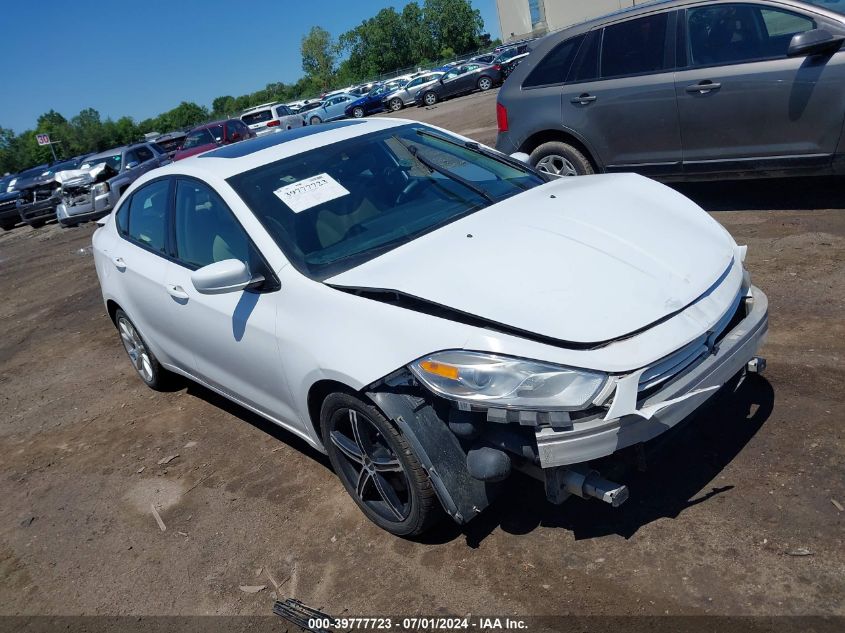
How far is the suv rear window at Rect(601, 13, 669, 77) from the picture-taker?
643cm

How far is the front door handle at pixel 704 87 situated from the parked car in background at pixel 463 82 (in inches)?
1214

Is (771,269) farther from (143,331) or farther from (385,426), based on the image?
(143,331)

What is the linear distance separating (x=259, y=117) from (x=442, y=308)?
28975 mm

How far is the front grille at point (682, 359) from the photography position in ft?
8.62

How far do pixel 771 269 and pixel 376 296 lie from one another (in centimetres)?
350

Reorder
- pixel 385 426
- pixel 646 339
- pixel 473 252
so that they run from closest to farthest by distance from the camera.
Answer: pixel 646 339 → pixel 385 426 → pixel 473 252

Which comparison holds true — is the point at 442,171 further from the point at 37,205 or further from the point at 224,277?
the point at 37,205

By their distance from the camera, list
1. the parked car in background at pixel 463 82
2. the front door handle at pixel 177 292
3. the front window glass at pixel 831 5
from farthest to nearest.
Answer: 1. the parked car in background at pixel 463 82
2. the front window glass at pixel 831 5
3. the front door handle at pixel 177 292

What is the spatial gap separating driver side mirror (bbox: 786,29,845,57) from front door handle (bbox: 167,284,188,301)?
4744 millimetres

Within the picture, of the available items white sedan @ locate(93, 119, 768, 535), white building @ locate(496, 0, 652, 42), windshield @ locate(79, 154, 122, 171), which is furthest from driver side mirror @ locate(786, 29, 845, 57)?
white building @ locate(496, 0, 652, 42)

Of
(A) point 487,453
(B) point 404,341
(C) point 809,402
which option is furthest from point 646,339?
(C) point 809,402

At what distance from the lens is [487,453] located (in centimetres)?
274

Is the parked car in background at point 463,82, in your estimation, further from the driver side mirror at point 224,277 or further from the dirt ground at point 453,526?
the driver side mirror at point 224,277

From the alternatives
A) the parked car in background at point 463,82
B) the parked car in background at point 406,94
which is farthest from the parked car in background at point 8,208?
the parked car in background at point 406,94
